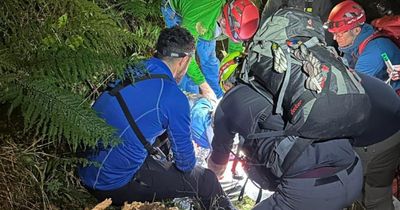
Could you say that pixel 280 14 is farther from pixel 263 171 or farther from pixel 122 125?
pixel 122 125

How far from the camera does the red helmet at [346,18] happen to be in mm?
5625

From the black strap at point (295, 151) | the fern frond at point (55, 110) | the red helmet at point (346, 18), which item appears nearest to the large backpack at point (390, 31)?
the red helmet at point (346, 18)

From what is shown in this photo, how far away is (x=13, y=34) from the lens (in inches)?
122

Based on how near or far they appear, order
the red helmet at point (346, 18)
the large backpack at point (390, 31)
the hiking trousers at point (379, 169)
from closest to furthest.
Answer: the hiking trousers at point (379, 169) → the large backpack at point (390, 31) → the red helmet at point (346, 18)

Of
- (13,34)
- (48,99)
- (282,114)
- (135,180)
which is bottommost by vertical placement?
(135,180)

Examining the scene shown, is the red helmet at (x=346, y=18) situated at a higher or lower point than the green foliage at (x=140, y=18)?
lower

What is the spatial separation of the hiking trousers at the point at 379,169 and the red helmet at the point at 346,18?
222cm

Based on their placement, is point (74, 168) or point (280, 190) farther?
point (74, 168)

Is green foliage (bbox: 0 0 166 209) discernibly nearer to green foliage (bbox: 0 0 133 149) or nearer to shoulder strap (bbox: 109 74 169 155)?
green foliage (bbox: 0 0 133 149)

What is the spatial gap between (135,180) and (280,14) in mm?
1965

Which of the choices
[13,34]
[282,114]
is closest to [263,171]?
[282,114]

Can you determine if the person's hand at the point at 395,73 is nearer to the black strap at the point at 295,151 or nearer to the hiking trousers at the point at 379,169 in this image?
the hiking trousers at the point at 379,169

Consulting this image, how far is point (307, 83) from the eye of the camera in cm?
254

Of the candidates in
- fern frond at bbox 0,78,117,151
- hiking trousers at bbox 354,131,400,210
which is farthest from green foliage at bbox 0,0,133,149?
hiking trousers at bbox 354,131,400,210
